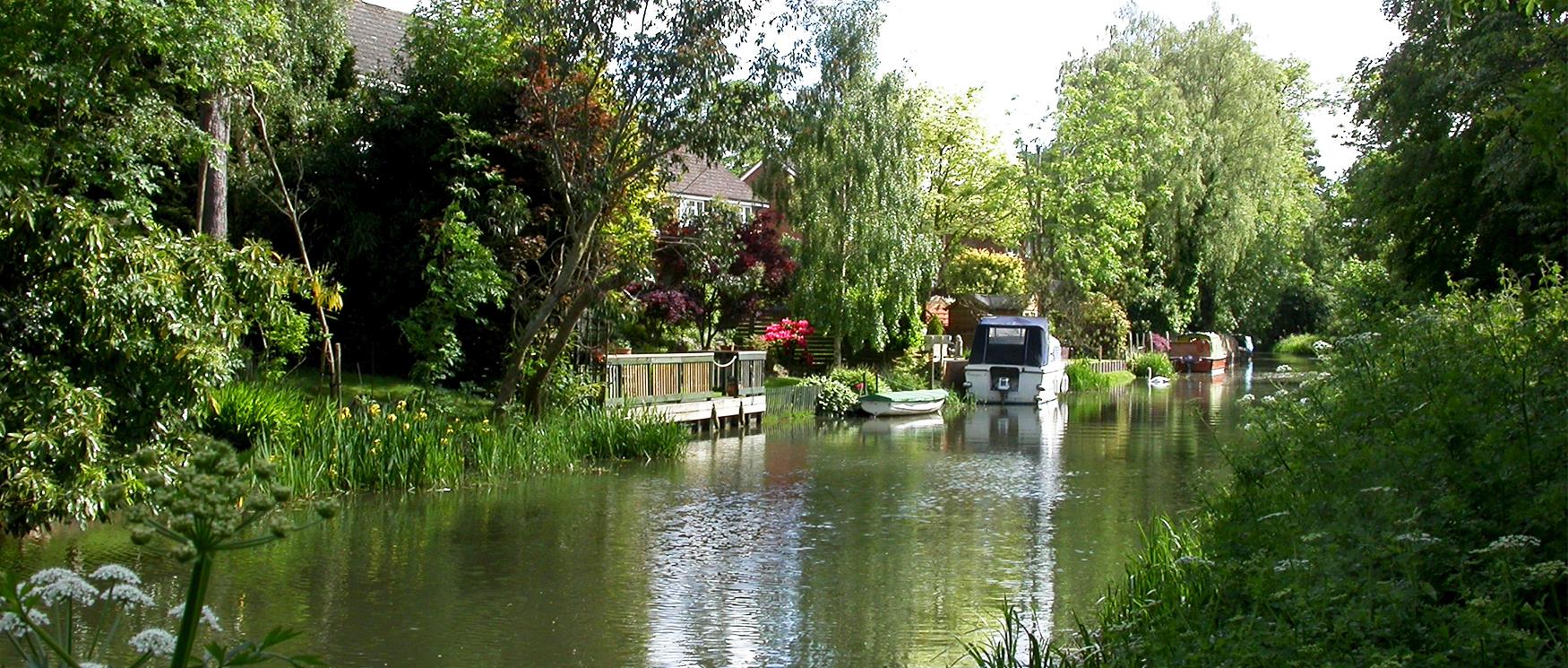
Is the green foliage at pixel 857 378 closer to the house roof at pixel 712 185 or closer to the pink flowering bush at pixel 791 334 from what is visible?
the pink flowering bush at pixel 791 334

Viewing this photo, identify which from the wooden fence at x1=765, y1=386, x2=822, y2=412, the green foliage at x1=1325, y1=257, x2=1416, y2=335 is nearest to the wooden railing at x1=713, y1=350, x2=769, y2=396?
the wooden fence at x1=765, y1=386, x2=822, y2=412

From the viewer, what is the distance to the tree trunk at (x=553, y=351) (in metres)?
19.9

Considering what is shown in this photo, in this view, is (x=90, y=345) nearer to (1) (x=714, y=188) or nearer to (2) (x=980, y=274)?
(1) (x=714, y=188)

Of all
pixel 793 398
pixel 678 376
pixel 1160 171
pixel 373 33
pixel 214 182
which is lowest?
pixel 793 398

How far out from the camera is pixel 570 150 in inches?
802

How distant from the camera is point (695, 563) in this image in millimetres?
13078

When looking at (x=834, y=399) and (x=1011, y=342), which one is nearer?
(x=834, y=399)

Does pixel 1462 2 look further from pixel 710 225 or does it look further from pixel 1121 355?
pixel 1121 355

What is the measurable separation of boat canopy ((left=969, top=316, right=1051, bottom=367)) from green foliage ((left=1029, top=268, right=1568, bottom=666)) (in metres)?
28.2

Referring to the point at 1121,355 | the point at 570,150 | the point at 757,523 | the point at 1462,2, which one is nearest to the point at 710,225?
the point at 570,150

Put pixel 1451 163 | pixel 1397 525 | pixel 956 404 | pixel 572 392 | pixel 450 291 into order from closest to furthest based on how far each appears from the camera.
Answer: pixel 1397 525 < pixel 1451 163 < pixel 450 291 < pixel 572 392 < pixel 956 404

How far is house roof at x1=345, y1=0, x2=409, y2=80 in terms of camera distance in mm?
30266

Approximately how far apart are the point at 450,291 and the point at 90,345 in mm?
8281

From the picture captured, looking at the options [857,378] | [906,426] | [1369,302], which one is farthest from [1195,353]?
[1369,302]
